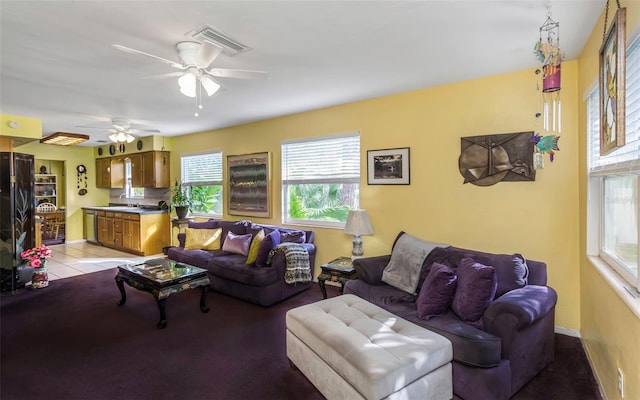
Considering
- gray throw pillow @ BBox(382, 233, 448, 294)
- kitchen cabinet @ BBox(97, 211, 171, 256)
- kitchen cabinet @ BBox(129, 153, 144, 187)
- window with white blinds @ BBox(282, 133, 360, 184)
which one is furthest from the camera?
kitchen cabinet @ BBox(129, 153, 144, 187)

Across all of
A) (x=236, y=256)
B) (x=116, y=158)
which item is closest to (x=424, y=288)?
(x=236, y=256)

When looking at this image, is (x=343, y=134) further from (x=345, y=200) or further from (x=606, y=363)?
(x=606, y=363)

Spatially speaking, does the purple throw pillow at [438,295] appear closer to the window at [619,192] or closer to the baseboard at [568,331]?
the window at [619,192]

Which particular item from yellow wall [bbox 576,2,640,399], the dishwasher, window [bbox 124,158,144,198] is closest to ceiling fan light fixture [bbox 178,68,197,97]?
yellow wall [bbox 576,2,640,399]

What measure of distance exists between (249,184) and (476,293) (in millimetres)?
3999

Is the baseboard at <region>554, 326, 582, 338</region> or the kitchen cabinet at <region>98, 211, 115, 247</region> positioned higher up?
the kitchen cabinet at <region>98, 211, 115, 247</region>

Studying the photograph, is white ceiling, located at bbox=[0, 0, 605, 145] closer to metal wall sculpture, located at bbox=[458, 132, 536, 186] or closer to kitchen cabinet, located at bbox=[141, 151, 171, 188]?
metal wall sculpture, located at bbox=[458, 132, 536, 186]

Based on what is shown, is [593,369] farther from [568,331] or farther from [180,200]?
[180,200]

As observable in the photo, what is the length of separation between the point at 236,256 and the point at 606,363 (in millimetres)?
3752

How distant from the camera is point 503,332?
6.57 feet

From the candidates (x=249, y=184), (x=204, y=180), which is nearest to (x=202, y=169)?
(x=204, y=180)

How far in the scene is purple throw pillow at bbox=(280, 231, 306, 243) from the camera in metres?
4.28

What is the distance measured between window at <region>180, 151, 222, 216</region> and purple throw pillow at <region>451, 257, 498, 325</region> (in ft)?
15.9

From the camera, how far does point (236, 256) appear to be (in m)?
4.33
